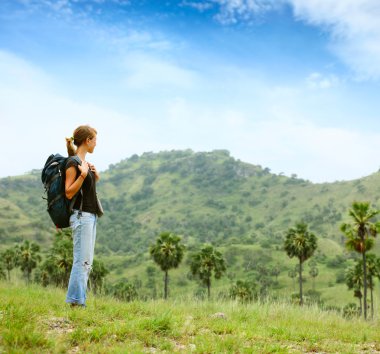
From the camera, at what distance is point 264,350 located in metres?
4.84

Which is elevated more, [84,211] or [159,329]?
[84,211]

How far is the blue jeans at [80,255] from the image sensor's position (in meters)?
6.09

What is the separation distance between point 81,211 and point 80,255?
25.2 inches

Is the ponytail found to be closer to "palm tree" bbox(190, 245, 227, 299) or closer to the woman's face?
the woman's face

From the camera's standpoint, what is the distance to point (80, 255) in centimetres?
614

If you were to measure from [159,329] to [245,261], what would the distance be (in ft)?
545

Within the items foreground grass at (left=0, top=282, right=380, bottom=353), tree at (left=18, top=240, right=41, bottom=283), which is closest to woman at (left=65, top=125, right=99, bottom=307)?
foreground grass at (left=0, top=282, right=380, bottom=353)

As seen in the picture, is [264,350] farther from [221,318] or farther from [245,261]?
[245,261]

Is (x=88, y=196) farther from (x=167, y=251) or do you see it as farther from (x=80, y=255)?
(x=167, y=251)

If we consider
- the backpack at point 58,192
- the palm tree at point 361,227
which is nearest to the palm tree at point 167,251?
the palm tree at point 361,227

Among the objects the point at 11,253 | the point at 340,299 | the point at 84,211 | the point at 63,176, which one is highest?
the point at 63,176

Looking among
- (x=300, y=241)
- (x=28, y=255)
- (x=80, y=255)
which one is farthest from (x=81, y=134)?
(x=28, y=255)

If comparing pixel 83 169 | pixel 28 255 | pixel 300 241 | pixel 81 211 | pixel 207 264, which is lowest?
pixel 207 264

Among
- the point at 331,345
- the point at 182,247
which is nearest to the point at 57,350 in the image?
the point at 331,345
